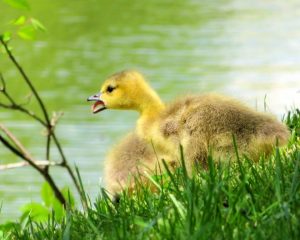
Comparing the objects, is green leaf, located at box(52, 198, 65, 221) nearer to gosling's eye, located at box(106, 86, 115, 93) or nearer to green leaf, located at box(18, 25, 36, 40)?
gosling's eye, located at box(106, 86, 115, 93)

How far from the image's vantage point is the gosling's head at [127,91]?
15.7ft

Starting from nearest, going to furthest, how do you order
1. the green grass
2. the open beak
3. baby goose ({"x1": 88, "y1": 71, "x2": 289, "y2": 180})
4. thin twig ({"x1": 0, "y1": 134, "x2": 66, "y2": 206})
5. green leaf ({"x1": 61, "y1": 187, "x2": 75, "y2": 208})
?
the green grass → green leaf ({"x1": 61, "y1": 187, "x2": 75, "y2": 208}) → baby goose ({"x1": 88, "y1": 71, "x2": 289, "y2": 180}) → the open beak → thin twig ({"x1": 0, "y1": 134, "x2": 66, "y2": 206})

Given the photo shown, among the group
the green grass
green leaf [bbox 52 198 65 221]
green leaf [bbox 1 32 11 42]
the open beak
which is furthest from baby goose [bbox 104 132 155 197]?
the green grass

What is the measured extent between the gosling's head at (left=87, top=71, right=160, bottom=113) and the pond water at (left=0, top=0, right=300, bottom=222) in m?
3.08

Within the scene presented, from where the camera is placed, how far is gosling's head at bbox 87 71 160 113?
188 inches

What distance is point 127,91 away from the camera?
189 inches

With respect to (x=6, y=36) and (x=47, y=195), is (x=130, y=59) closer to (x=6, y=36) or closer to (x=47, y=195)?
(x=47, y=195)

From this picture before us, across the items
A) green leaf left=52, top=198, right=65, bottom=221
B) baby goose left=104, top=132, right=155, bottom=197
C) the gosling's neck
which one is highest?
the gosling's neck

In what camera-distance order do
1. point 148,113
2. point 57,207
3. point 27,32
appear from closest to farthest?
point 148,113 < point 57,207 < point 27,32

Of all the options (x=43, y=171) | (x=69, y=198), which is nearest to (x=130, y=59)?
(x=43, y=171)

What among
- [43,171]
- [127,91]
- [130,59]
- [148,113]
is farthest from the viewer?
[130,59]

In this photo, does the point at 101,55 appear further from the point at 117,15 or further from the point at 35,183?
the point at 35,183

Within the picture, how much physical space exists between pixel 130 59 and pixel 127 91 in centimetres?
934

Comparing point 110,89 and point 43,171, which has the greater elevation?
point 110,89
